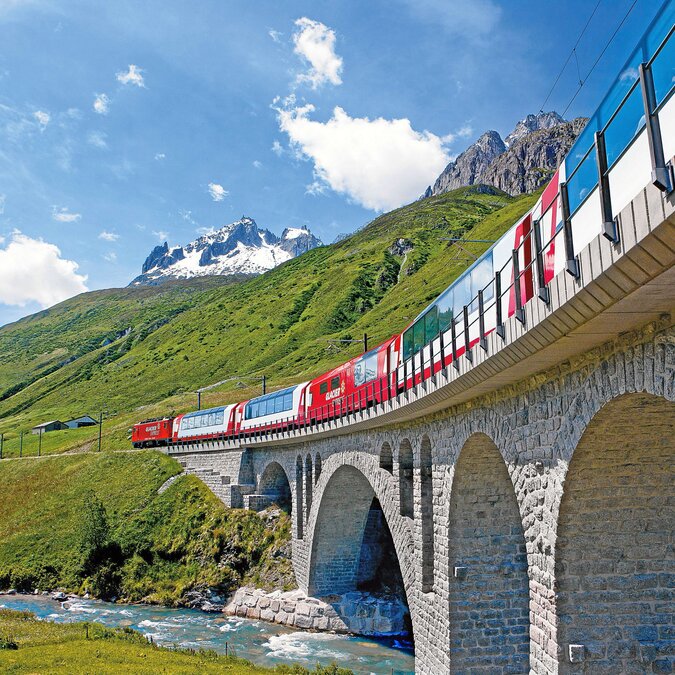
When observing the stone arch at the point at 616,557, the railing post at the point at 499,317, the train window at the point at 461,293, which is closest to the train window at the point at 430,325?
the train window at the point at 461,293

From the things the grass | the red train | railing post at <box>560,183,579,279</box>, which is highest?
the red train

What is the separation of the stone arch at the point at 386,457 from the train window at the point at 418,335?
448 cm

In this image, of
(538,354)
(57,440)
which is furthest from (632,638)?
(57,440)

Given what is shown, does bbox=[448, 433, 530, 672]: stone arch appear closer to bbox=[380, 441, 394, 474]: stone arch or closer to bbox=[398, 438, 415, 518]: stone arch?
bbox=[398, 438, 415, 518]: stone arch

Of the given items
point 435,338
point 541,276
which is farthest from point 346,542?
point 541,276

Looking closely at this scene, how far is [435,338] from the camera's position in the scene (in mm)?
16688

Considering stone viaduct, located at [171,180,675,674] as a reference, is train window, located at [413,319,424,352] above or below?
above

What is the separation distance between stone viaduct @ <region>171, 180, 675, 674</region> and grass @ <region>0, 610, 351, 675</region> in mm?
8373

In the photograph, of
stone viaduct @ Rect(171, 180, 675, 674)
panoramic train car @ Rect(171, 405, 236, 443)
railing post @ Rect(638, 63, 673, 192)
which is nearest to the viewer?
railing post @ Rect(638, 63, 673, 192)

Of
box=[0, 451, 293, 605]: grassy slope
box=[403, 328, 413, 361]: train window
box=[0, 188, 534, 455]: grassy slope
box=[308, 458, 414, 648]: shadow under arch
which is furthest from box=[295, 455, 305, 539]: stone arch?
box=[0, 188, 534, 455]: grassy slope

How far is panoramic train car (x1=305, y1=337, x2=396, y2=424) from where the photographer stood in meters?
24.7

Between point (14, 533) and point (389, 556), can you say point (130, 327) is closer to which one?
point (14, 533)

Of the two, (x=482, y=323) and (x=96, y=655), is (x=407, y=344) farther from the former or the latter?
(x=96, y=655)

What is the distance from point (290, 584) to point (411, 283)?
9844 centimetres
